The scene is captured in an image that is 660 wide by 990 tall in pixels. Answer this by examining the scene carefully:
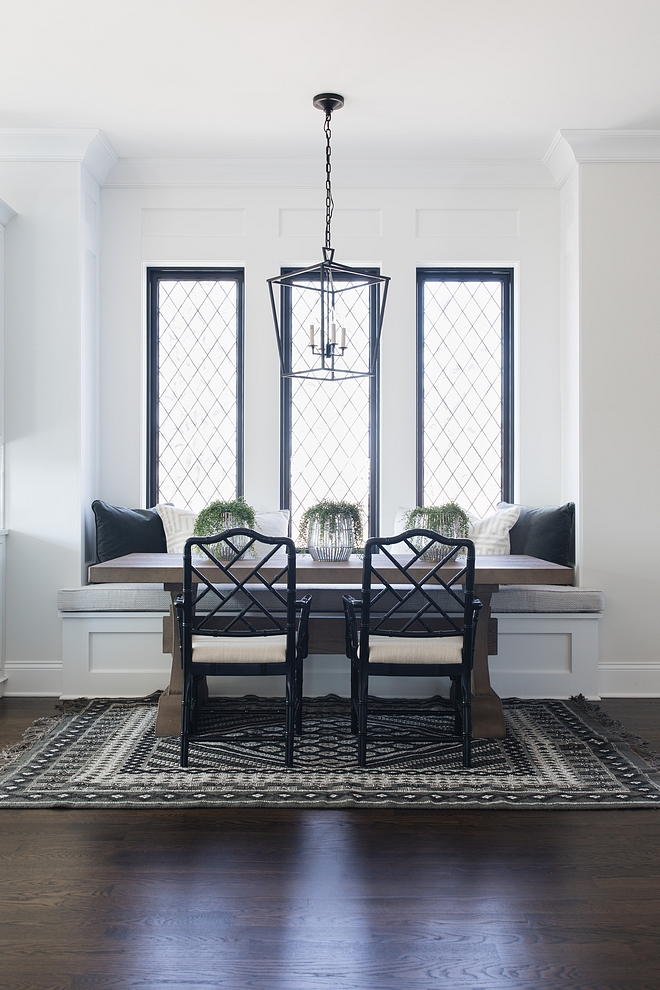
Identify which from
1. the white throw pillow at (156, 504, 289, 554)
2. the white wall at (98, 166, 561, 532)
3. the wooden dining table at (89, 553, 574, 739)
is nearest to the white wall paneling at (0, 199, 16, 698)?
the white wall at (98, 166, 561, 532)

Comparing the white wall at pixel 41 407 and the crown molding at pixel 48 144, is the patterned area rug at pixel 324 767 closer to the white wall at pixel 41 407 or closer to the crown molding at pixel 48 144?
the white wall at pixel 41 407

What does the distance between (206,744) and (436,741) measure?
95 cm

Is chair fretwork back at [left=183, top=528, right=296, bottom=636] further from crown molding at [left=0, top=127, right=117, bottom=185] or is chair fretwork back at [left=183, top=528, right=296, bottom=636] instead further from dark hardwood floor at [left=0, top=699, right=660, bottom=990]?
crown molding at [left=0, top=127, right=117, bottom=185]

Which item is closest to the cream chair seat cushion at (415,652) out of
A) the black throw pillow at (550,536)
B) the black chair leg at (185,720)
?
the black chair leg at (185,720)

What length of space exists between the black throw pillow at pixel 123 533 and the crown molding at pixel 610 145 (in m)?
3.02

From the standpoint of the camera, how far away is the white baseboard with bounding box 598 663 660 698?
13.3 ft

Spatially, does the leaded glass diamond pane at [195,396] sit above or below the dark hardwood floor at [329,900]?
above

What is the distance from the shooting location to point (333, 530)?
3.26 metres

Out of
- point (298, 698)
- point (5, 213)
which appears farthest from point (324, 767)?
point (5, 213)

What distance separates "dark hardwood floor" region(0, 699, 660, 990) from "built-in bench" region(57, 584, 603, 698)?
1.42 meters

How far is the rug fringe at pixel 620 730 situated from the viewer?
3049 mm

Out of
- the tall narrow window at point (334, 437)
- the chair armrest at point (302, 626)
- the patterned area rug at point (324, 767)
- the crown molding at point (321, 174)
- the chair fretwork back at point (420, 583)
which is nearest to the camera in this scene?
the patterned area rug at point (324, 767)

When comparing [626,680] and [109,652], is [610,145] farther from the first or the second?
[109,652]

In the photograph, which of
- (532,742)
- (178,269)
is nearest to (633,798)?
(532,742)
